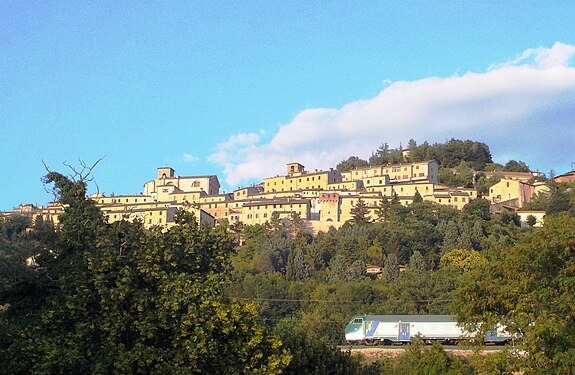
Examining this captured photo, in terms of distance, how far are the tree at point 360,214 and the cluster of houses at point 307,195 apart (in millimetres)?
1566

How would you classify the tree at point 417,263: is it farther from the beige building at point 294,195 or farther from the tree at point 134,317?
the tree at point 134,317

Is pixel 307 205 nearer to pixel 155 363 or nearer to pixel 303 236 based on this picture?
pixel 303 236

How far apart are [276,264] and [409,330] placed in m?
Result: 32.8

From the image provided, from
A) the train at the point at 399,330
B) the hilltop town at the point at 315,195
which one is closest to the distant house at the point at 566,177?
the hilltop town at the point at 315,195

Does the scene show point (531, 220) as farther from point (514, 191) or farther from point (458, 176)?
point (458, 176)

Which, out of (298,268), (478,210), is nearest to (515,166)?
(478,210)

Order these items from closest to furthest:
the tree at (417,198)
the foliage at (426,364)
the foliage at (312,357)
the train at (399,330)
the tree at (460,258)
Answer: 1. the foliage at (312,357)
2. the foliage at (426,364)
3. the train at (399,330)
4. the tree at (460,258)
5. the tree at (417,198)

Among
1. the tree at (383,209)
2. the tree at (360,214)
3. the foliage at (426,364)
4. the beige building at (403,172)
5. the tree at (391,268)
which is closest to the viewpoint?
the foliage at (426,364)

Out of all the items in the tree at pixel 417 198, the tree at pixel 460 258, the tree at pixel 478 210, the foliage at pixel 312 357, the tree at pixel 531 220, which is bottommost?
the foliage at pixel 312 357

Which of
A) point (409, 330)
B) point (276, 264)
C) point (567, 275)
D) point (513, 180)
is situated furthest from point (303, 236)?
point (567, 275)

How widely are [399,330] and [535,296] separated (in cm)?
2662

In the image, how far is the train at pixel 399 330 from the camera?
157ft

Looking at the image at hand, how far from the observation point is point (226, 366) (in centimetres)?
1669

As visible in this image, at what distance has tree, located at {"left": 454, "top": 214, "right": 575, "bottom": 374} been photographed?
68.0 ft
